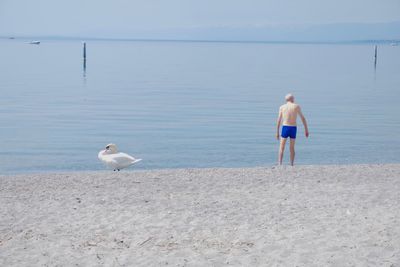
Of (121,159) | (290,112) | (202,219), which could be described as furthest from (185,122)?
(202,219)

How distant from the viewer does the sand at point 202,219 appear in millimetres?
7641

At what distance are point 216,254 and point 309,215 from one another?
2.19 metres

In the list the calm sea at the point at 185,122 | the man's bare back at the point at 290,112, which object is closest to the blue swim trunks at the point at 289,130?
the man's bare back at the point at 290,112

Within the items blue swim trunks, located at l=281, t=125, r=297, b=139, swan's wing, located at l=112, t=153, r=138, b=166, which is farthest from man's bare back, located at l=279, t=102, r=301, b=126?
swan's wing, located at l=112, t=153, r=138, b=166

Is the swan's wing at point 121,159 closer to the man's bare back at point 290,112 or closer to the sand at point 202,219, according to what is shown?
the sand at point 202,219

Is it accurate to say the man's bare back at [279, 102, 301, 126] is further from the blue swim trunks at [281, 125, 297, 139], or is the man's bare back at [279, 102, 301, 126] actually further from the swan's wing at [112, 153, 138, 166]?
the swan's wing at [112, 153, 138, 166]

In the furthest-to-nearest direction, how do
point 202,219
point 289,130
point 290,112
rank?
point 289,130 → point 290,112 → point 202,219

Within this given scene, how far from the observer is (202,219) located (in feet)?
30.5

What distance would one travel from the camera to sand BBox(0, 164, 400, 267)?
764 cm

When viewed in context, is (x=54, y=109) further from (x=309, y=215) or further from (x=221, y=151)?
(x=309, y=215)

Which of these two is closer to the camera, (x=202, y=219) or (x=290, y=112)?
(x=202, y=219)

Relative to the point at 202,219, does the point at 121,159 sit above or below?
below

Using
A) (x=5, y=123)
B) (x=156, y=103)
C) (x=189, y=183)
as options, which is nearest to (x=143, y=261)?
(x=189, y=183)

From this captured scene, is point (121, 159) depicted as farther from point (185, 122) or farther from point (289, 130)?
point (185, 122)
